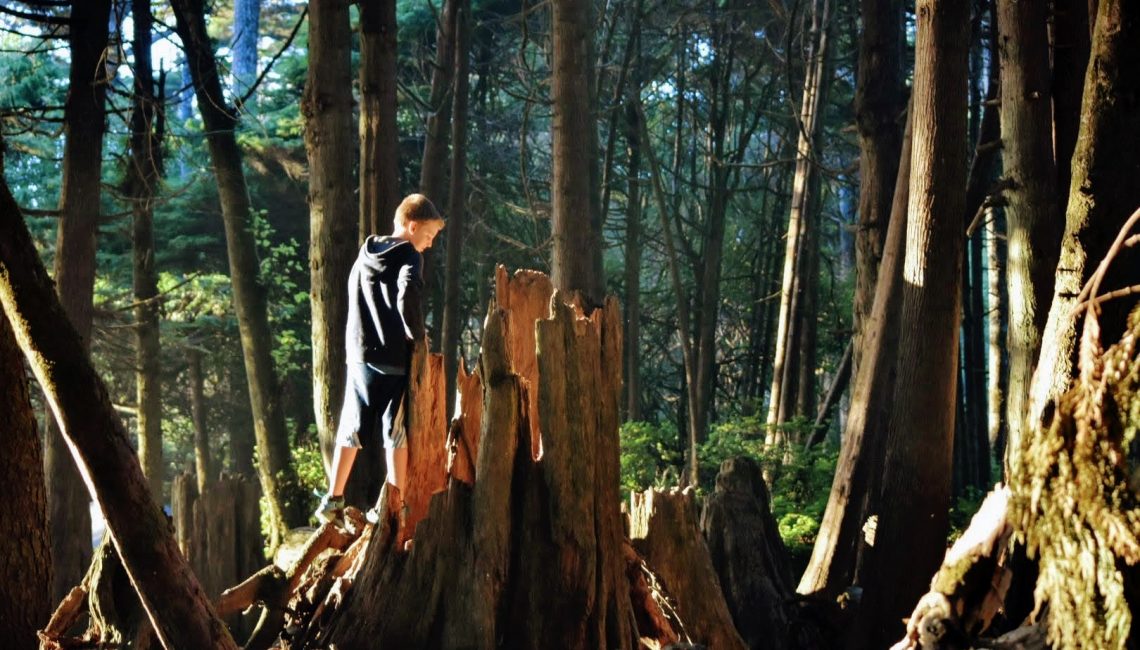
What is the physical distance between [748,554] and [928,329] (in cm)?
210

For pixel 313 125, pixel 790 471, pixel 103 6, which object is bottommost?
pixel 790 471

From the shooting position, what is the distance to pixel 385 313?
23.9 ft

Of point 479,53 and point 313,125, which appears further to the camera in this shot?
point 479,53

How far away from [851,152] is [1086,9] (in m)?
13.9

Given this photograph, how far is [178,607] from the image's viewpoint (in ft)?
17.6

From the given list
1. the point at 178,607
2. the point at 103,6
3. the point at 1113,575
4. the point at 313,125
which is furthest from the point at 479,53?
the point at 1113,575

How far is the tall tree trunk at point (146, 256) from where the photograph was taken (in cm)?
1442

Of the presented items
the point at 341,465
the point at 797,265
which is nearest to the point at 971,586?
the point at 341,465

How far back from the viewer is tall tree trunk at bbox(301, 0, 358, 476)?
1018 cm

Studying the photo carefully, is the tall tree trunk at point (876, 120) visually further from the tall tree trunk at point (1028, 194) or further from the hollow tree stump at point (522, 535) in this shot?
the hollow tree stump at point (522, 535)

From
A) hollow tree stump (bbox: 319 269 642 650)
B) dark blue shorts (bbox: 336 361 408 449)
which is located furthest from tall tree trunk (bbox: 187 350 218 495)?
hollow tree stump (bbox: 319 269 642 650)

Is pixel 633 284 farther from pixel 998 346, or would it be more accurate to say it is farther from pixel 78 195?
pixel 78 195

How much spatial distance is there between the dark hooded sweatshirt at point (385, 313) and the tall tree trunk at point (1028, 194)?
3887mm

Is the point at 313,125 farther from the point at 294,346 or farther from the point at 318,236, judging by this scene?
the point at 294,346
